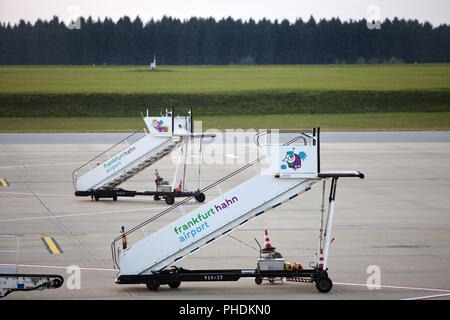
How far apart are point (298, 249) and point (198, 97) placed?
9163cm

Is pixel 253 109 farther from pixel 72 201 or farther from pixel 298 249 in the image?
pixel 298 249

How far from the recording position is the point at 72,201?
34.9 m

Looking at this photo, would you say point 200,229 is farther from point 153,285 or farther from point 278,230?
point 278,230

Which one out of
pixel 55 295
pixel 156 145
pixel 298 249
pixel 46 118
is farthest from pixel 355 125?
pixel 55 295

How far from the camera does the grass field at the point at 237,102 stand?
93312 millimetres

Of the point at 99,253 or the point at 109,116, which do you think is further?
the point at 109,116

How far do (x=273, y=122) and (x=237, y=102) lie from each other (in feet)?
59.3

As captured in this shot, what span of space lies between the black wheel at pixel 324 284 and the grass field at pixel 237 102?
2662 inches

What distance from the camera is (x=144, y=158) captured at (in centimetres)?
3425

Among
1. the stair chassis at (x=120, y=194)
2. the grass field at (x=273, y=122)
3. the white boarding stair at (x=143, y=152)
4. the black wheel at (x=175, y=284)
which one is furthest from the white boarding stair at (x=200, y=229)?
the grass field at (x=273, y=122)

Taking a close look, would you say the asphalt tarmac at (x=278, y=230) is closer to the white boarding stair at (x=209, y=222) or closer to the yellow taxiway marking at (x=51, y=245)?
the yellow taxiway marking at (x=51, y=245)

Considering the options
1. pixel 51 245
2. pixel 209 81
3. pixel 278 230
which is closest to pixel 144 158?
pixel 278 230

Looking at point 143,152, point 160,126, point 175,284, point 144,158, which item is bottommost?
point 175,284
